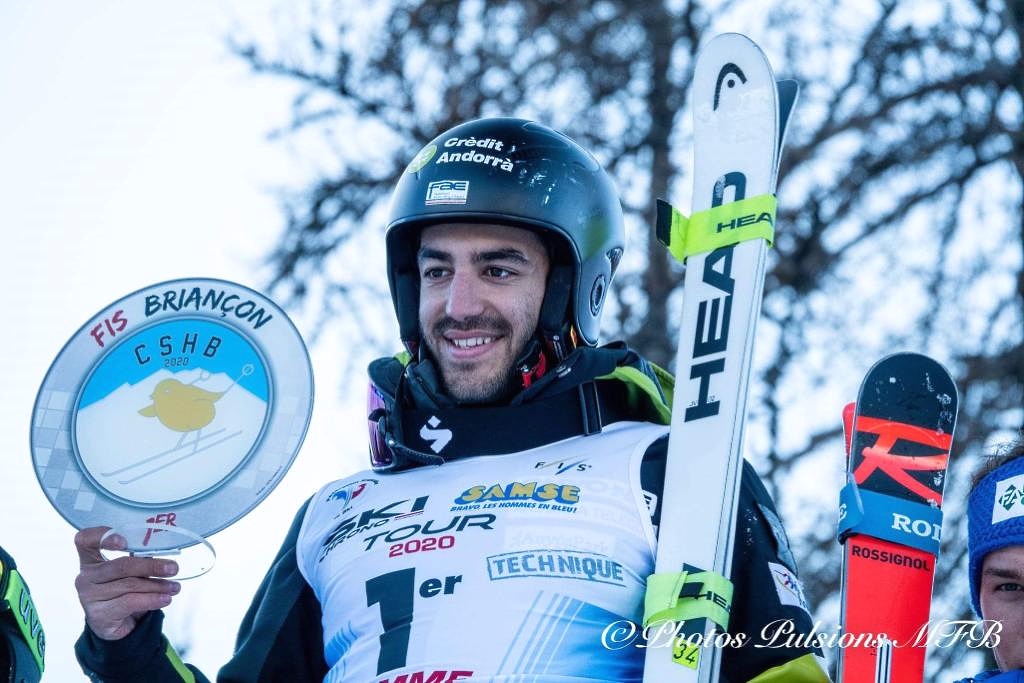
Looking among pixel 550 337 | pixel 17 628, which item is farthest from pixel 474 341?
pixel 17 628

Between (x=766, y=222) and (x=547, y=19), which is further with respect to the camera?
(x=547, y=19)

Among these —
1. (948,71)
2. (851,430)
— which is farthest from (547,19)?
(851,430)

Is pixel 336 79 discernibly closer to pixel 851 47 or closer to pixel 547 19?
pixel 547 19

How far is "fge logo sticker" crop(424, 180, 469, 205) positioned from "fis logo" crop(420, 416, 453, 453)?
64cm

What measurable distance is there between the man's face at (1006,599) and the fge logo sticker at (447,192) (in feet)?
5.69

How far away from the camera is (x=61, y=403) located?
3.40 metres

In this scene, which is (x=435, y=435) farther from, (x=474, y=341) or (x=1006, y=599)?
(x=1006, y=599)

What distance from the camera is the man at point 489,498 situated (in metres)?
3.28

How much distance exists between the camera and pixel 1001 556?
3.15m

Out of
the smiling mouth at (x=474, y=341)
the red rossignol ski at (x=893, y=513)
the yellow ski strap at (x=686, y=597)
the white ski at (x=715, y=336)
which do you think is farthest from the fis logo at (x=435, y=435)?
the red rossignol ski at (x=893, y=513)

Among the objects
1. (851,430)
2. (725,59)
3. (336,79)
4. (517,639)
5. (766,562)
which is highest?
(336,79)

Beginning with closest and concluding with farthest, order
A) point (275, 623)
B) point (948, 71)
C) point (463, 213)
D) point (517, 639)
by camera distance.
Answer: point (517, 639), point (275, 623), point (463, 213), point (948, 71)

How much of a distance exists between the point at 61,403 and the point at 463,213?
4.06 ft

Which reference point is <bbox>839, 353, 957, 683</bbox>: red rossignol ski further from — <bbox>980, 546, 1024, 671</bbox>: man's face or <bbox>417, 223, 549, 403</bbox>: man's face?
<bbox>417, 223, 549, 403</bbox>: man's face
